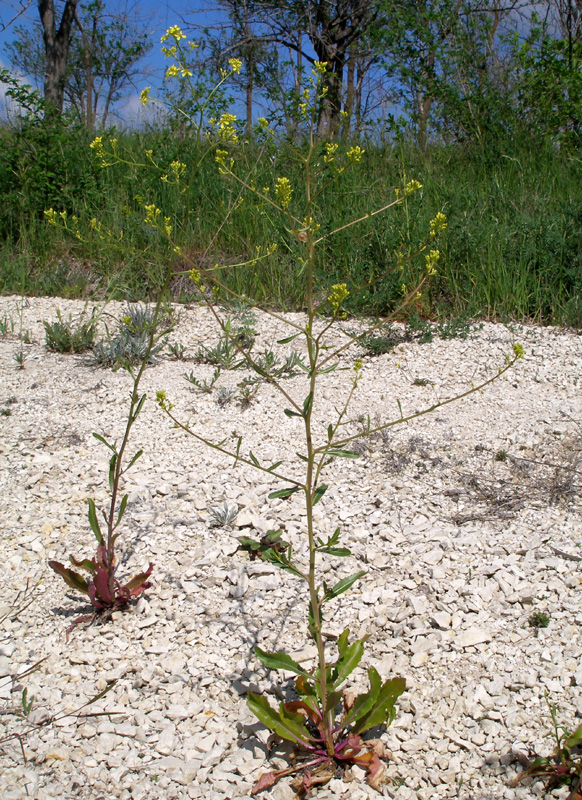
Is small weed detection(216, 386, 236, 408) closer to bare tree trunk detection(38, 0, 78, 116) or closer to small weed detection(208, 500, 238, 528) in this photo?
small weed detection(208, 500, 238, 528)

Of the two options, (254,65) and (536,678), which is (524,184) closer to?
(536,678)

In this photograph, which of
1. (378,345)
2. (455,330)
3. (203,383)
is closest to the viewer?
(203,383)

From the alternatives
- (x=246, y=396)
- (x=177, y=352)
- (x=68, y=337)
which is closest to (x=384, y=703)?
(x=246, y=396)

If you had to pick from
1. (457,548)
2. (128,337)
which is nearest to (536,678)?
(457,548)

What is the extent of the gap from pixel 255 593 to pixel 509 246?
3121 millimetres

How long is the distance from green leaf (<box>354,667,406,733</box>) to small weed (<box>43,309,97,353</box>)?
2.80 meters

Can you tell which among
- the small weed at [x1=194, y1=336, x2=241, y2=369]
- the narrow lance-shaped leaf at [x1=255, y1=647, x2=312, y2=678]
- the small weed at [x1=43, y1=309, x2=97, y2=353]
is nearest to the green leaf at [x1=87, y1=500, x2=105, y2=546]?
the narrow lance-shaped leaf at [x1=255, y1=647, x2=312, y2=678]

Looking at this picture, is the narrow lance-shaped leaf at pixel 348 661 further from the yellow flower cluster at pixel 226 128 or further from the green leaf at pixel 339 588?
the yellow flower cluster at pixel 226 128

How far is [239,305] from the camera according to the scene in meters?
4.03

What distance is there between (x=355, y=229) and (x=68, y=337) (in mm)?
2183

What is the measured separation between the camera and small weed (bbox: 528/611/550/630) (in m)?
1.79

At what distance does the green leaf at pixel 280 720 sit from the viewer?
150cm

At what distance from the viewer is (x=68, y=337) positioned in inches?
143

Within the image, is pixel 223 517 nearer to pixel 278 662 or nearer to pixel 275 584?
pixel 275 584
